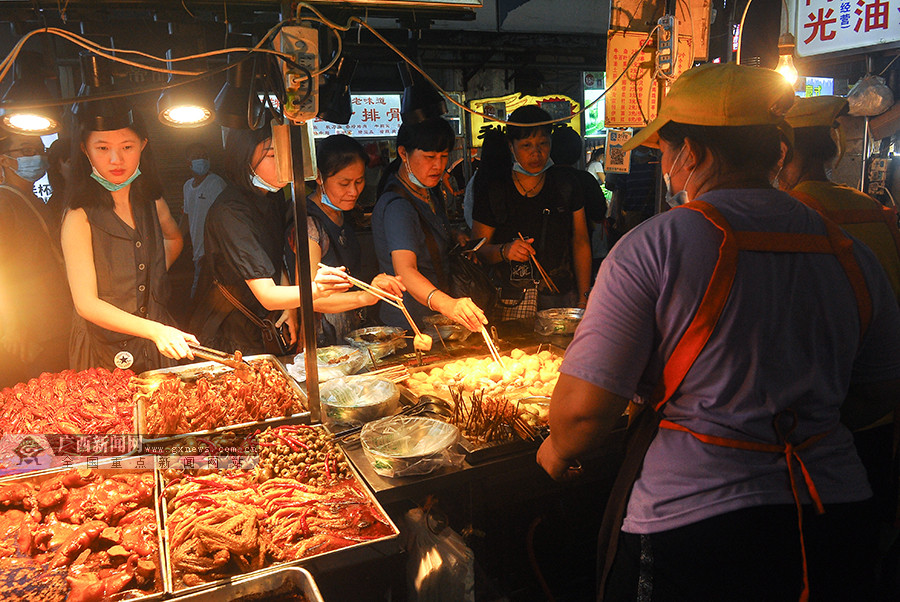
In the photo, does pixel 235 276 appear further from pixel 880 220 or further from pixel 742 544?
pixel 880 220

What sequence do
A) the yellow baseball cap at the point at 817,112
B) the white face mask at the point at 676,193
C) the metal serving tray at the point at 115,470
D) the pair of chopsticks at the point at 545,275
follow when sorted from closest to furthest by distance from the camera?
the white face mask at the point at 676,193
the metal serving tray at the point at 115,470
the yellow baseball cap at the point at 817,112
the pair of chopsticks at the point at 545,275

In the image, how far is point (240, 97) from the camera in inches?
97.1

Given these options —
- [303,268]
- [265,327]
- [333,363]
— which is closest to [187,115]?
[303,268]

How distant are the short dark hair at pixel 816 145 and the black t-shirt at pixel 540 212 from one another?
6.73ft

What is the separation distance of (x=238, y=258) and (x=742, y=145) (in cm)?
284

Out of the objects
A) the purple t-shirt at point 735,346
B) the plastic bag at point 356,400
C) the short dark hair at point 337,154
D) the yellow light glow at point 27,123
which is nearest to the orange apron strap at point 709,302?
the purple t-shirt at point 735,346

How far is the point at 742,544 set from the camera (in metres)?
1.43

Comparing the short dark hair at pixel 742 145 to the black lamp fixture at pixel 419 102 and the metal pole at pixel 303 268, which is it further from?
the black lamp fixture at pixel 419 102

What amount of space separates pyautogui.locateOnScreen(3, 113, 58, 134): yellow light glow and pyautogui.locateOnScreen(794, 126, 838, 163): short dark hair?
359cm

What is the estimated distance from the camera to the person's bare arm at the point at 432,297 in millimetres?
3250

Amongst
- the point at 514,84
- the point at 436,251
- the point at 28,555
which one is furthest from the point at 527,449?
the point at 514,84

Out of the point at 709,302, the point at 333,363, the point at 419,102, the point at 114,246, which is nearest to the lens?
the point at 709,302

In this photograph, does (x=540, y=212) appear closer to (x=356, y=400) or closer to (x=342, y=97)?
(x=342, y=97)

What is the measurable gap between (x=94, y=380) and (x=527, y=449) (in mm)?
2135
